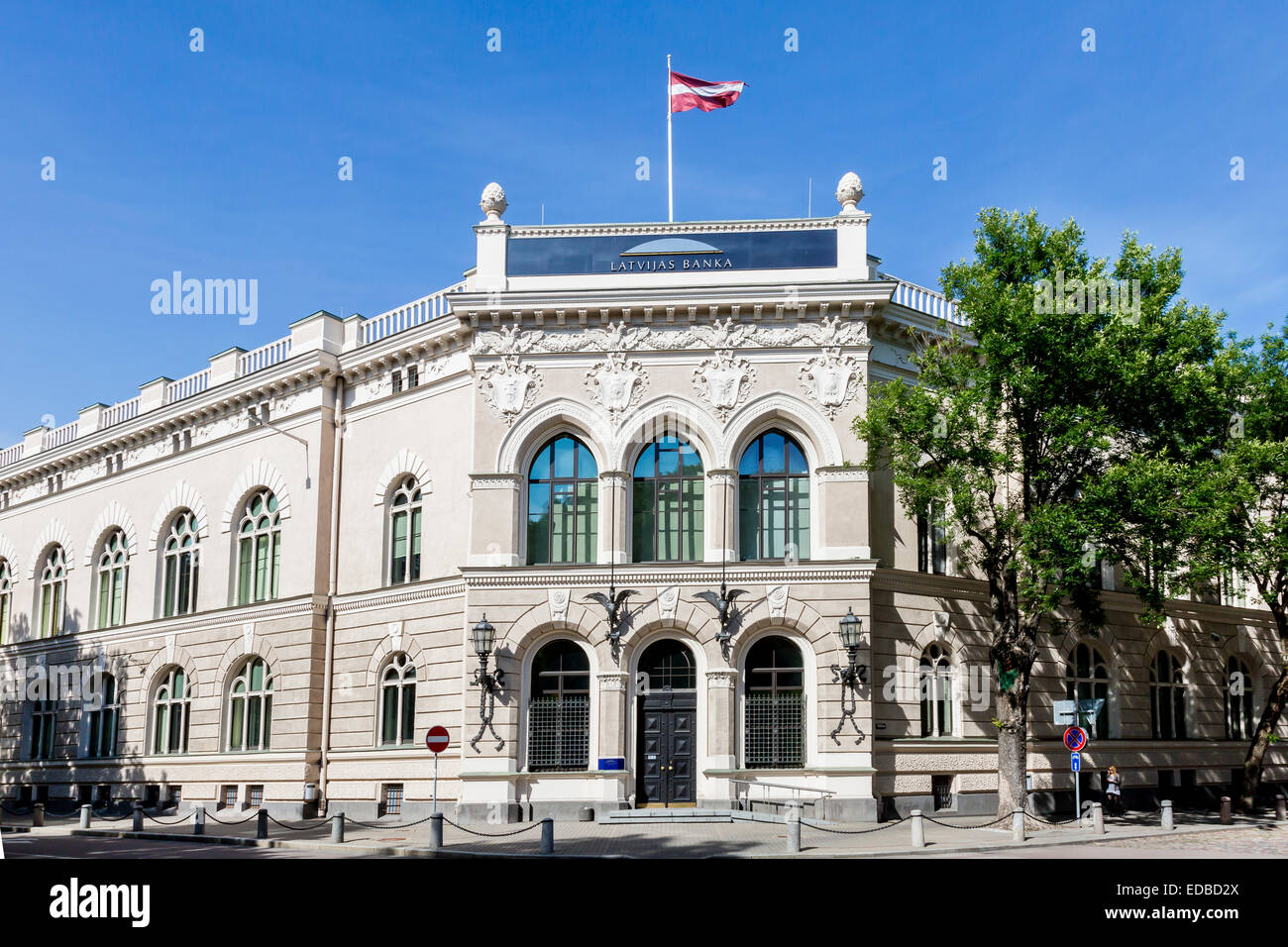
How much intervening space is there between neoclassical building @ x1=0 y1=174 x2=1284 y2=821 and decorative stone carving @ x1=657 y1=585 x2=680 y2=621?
6 centimetres

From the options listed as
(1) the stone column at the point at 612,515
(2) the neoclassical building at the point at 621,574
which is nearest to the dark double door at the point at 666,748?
(2) the neoclassical building at the point at 621,574

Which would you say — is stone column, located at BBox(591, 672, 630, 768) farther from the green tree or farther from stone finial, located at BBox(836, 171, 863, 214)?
stone finial, located at BBox(836, 171, 863, 214)

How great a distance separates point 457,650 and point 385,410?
822 centimetres

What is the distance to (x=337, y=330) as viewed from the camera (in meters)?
38.6

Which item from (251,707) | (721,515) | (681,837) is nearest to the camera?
(681,837)

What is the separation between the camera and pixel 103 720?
141ft

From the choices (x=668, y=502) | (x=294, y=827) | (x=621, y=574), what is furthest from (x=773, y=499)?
(x=294, y=827)

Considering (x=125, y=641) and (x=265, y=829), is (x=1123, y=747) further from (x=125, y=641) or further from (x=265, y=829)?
(x=125, y=641)

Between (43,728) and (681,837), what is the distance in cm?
3049

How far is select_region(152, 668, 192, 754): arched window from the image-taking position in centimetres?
3991

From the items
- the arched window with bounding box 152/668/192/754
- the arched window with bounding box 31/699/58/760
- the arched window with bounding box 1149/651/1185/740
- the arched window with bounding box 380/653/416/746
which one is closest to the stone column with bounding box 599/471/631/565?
the arched window with bounding box 380/653/416/746

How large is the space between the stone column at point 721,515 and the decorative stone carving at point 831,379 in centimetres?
291

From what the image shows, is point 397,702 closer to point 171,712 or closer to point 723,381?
point 171,712

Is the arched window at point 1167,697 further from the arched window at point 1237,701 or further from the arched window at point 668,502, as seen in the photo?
the arched window at point 668,502
